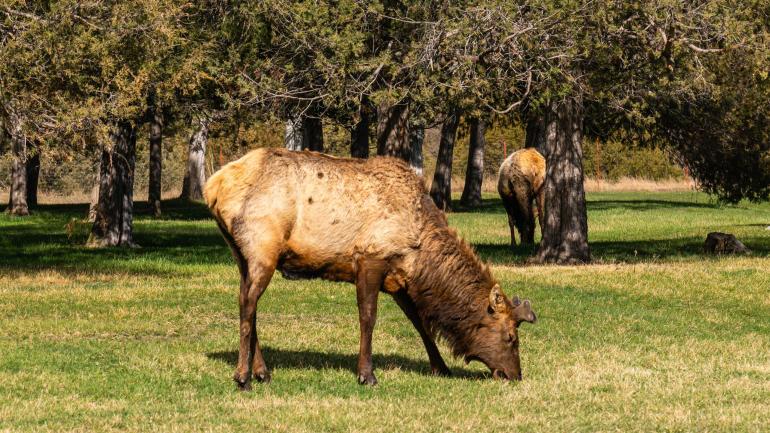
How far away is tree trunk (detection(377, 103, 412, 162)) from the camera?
25547 millimetres

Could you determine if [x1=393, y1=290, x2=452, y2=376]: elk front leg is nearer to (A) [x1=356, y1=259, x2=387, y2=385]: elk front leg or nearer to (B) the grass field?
(B) the grass field

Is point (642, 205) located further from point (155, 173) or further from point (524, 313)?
point (524, 313)

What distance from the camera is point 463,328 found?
11781mm

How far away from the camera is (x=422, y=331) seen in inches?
478

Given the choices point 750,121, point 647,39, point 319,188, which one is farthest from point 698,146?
point 319,188

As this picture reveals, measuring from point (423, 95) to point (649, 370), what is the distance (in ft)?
31.9

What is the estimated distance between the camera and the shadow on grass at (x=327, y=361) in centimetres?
1257

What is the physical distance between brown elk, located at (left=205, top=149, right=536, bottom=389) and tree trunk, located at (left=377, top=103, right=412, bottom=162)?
1353 centimetres

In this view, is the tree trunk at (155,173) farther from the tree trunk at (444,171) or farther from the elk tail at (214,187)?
the elk tail at (214,187)

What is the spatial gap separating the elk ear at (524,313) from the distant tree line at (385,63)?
9229mm

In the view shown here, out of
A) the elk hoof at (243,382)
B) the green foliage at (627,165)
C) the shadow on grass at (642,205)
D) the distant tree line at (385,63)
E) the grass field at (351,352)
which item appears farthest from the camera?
the green foliage at (627,165)

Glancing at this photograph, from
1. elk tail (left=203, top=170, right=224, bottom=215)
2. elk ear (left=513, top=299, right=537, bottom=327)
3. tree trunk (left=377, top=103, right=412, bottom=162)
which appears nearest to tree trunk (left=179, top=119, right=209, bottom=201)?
tree trunk (left=377, top=103, right=412, bottom=162)

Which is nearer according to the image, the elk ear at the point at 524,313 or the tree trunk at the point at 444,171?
the elk ear at the point at 524,313

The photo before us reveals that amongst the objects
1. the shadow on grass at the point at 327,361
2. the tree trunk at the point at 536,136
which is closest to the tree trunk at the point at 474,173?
the tree trunk at the point at 536,136
